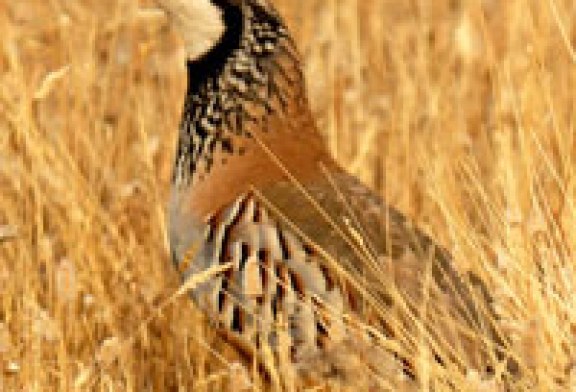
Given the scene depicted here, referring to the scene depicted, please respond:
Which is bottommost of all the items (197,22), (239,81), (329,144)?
(329,144)

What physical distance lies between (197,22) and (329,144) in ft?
5.58

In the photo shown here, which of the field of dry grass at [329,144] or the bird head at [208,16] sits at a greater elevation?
the bird head at [208,16]

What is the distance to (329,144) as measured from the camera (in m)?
6.66

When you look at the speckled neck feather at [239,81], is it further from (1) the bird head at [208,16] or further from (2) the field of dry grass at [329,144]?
(2) the field of dry grass at [329,144]

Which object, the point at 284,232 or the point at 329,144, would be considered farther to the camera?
the point at 329,144

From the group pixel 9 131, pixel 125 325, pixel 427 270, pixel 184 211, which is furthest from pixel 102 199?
pixel 427 270

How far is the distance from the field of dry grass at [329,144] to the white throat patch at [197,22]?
0.37 metres

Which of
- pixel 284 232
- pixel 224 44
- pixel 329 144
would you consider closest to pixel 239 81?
pixel 224 44

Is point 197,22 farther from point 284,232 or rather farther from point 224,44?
point 284,232

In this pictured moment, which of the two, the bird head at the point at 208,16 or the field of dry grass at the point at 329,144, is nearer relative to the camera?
the field of dry grass at the point at 329,144

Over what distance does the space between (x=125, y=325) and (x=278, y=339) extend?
1.05 meters

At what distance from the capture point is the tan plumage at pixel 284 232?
4.32 m

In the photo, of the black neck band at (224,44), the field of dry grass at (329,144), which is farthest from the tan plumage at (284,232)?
the field of dry grass at (329,144)

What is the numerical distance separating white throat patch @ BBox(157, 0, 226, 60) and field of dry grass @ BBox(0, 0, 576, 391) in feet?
1.22
